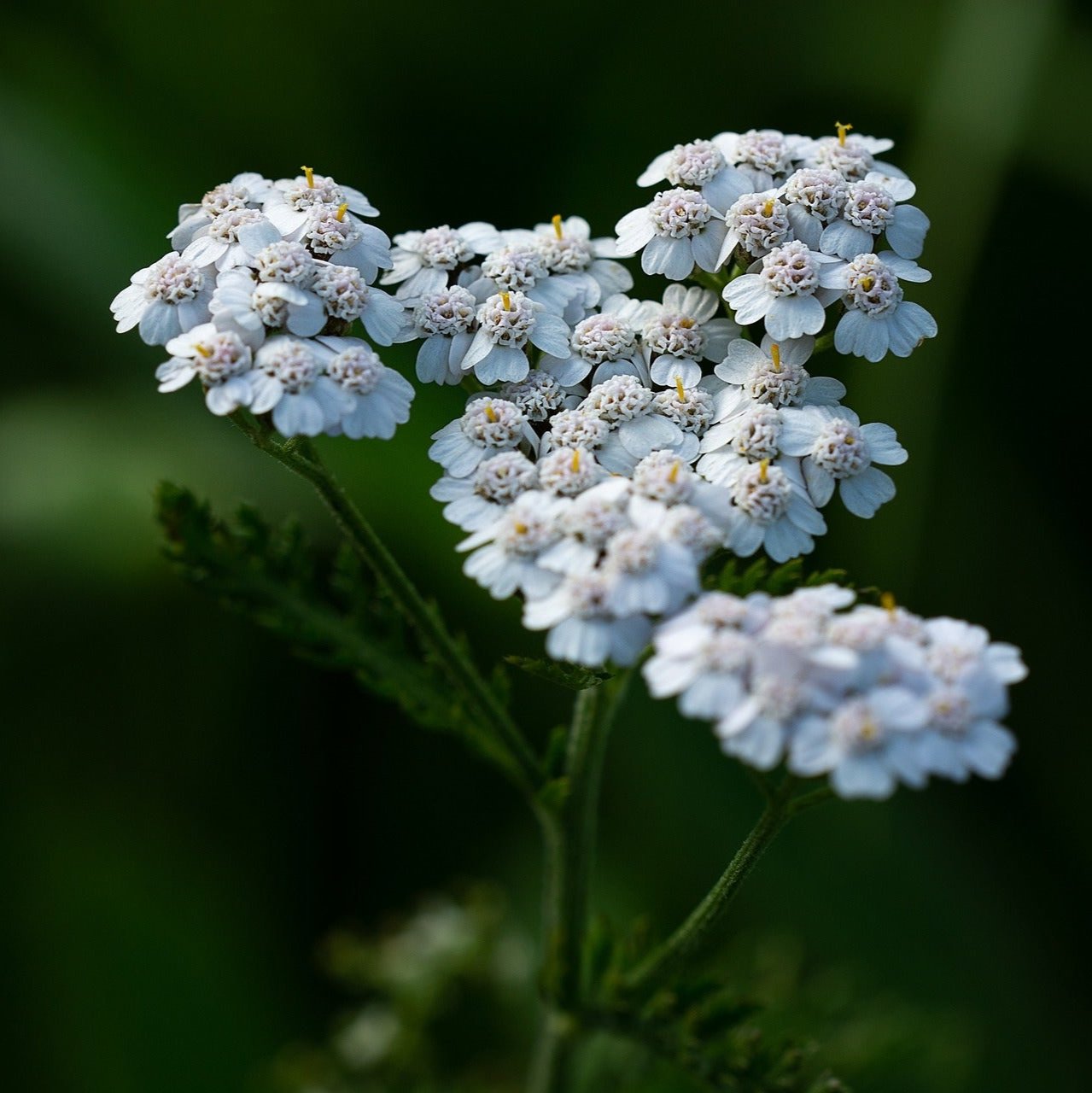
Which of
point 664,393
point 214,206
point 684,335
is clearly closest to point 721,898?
point 664,393

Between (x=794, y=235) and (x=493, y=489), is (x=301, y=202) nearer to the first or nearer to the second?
(x=493, y=489)

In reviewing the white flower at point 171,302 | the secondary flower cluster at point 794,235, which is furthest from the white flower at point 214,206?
the secondary flower cluster at point 794,235

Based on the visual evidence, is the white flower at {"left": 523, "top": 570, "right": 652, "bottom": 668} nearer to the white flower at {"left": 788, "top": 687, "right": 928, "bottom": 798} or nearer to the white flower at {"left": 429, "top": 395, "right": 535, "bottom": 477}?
the white flower at {"left": 788, "top": 687, "right": 928, "bottom": 798}

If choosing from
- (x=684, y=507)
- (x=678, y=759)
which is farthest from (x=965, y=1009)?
(x=684, y=507)

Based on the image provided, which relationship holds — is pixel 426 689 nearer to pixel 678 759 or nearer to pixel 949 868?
pixel 678 759

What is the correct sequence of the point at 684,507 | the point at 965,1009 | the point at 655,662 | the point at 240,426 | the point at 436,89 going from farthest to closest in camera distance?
the point at 436,89 < the point at 965,1009 < the point at 240,426 < the point at 684,507 < the point at 655,662

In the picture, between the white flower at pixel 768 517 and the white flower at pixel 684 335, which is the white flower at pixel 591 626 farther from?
the white flower at pixel 684 335
